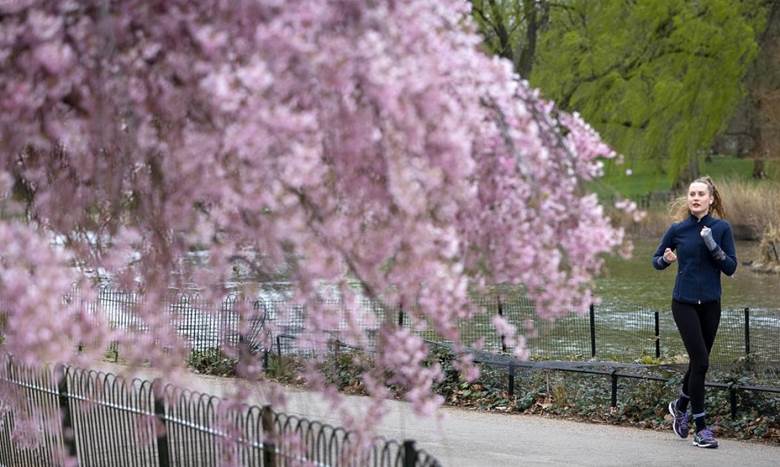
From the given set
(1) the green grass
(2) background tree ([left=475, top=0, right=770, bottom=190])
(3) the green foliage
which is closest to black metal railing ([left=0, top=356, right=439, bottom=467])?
(3) the green foliage

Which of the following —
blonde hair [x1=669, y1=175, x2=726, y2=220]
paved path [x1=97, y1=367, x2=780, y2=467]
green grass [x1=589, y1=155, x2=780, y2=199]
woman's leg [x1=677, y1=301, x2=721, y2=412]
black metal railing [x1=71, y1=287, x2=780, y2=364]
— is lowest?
paved path [x1=97, y1=367, x2=780, y2=467]

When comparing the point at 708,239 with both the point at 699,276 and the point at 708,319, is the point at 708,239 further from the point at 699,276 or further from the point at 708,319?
the point at 708,319

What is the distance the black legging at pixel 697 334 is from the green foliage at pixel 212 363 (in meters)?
6.08

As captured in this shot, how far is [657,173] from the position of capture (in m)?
34.6

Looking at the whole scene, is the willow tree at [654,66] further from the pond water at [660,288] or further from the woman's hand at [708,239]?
the woman's hand at [708,239]

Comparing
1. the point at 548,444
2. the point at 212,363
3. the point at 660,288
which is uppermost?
the point at 660,288

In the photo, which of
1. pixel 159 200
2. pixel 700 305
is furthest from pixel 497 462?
pixel 159 200

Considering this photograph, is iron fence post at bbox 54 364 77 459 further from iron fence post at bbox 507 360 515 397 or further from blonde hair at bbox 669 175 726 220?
iron fence post at bbox 507 360 515 397

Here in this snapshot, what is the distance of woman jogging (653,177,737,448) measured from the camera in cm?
950

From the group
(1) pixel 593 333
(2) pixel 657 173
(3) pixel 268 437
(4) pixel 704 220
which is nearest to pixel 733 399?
(4) pixel 704 220

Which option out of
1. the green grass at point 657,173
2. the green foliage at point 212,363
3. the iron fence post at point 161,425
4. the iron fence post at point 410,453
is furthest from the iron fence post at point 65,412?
the green grass at point 657,173

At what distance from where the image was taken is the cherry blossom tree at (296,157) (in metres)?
4.36

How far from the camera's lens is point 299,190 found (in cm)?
505

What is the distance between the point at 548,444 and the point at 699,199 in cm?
234
